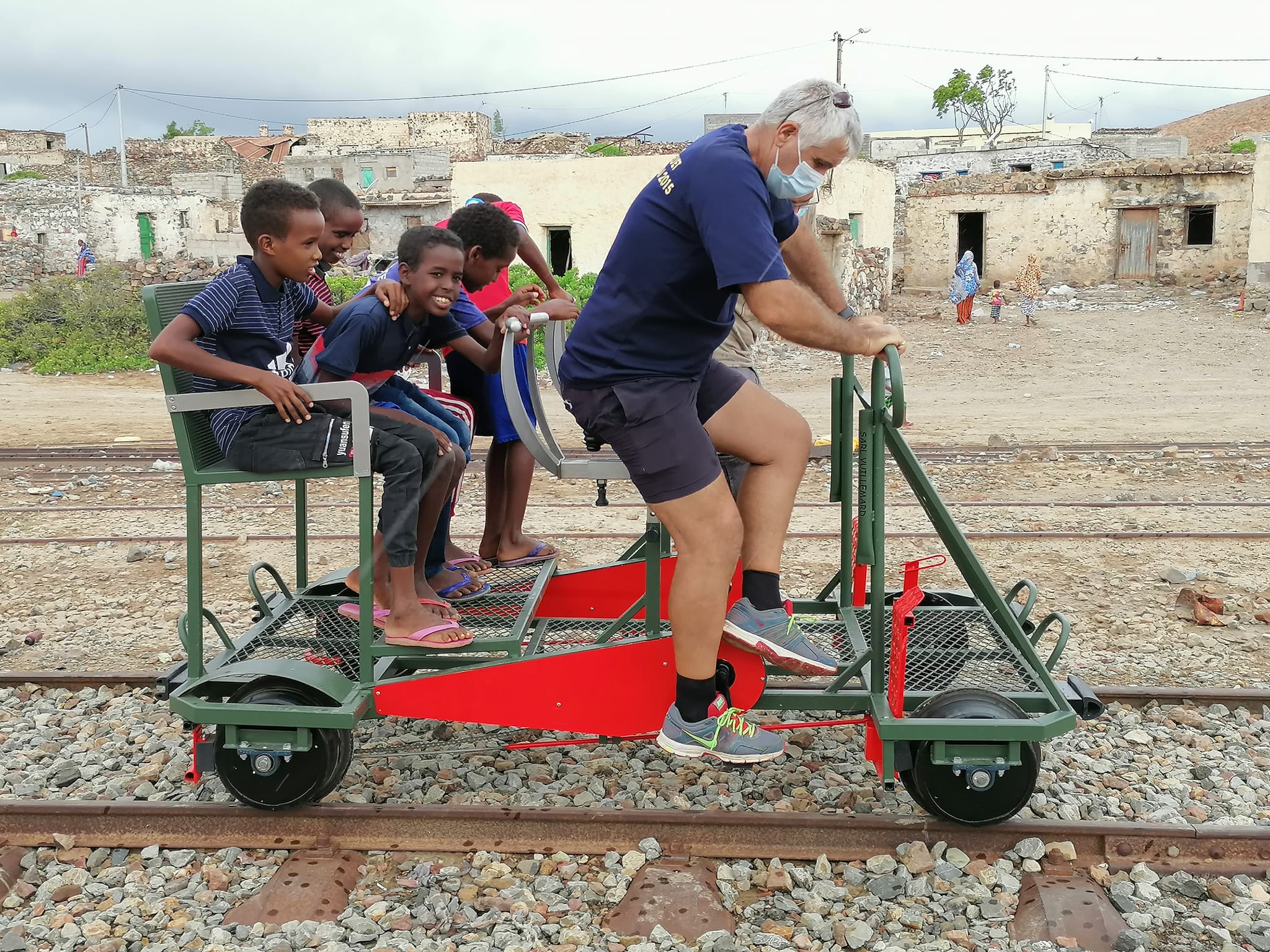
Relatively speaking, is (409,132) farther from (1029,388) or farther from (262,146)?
(1029,388)

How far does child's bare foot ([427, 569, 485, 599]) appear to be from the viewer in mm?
4367

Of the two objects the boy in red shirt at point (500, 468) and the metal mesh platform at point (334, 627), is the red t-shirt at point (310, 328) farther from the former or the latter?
the metal mesh platform at point (334, 627)

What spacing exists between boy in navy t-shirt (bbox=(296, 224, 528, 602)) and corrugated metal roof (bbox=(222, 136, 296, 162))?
50.2 metres

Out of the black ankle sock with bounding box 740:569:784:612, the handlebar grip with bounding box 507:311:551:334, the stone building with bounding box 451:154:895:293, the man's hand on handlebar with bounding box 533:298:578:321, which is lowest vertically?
the black ankle sock with bounding box 740:569:784:612

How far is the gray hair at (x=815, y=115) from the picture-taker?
296 centimetres

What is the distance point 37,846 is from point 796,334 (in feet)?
9.61

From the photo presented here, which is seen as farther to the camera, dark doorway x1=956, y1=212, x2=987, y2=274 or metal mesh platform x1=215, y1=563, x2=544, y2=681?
dark doorway x1=956, y1=212, x2=987, y2=274

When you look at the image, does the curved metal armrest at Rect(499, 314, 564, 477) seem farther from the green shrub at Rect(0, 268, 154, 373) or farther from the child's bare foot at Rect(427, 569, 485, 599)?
the green shrub at Rect(0, 268, 154, 373)

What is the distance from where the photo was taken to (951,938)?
10.0ft

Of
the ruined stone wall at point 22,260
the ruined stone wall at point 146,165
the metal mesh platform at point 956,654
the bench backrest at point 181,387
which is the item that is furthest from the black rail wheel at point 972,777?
the ruined stone wall at point 146,165

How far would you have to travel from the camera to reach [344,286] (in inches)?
782

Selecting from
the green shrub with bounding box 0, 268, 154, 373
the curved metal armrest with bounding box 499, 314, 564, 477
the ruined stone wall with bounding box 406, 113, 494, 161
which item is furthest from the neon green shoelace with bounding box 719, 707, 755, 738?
the ruined stone wall with bounding box 406, 113, 494, 161

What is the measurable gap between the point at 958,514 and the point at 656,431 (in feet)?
17.2

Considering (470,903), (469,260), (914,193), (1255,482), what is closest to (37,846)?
(470,903)
